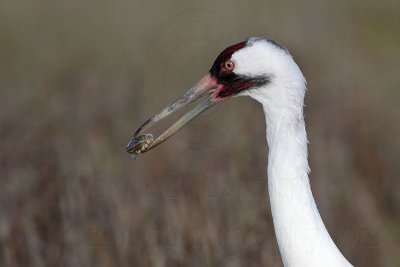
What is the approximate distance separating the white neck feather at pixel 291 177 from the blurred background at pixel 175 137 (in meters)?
2.38

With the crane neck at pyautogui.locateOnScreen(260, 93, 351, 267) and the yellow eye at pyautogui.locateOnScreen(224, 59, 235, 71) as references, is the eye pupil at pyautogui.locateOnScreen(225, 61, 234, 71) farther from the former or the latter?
the crane neck at pyautogui.locateOnScreen(260, 93, 351, 267)

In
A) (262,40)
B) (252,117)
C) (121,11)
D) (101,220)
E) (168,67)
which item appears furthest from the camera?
(121,11)

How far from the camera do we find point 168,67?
1148cm

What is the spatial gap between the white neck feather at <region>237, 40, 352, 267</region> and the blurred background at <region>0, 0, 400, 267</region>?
238cm

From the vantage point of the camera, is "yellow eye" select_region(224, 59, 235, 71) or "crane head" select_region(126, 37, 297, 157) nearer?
"crane head" select_region(126, 37, 297, 157)

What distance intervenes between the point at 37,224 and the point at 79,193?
0.40 meters

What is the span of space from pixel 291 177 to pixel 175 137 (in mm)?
4301

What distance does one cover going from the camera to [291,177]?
6.02 m

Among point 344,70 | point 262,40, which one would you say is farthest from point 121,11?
point 262,40

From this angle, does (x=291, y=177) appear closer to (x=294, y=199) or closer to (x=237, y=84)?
(x=294, y=199)

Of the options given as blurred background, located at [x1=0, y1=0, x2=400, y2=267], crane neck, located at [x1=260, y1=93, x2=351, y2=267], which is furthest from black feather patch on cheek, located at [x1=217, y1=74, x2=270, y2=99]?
blurred background, located at [x1=0, y1=0, x2=400, y2=267]

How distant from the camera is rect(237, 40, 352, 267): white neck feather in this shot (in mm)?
5996

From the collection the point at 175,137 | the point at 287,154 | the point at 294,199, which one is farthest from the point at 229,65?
the point at 175,137

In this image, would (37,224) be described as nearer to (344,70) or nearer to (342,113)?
(342,113)
